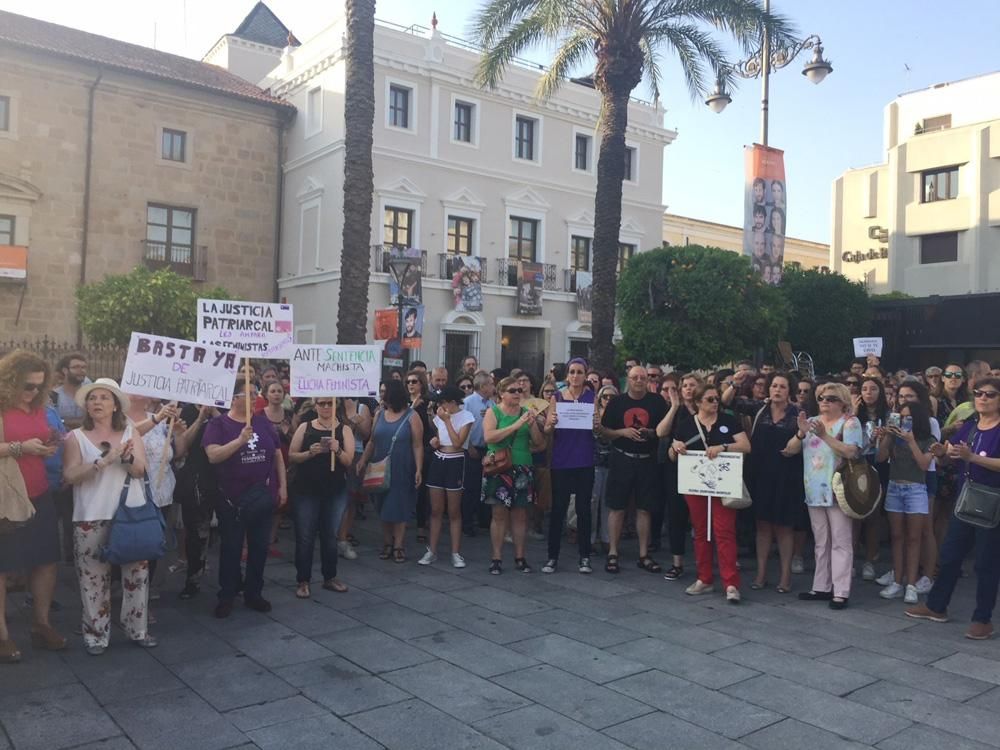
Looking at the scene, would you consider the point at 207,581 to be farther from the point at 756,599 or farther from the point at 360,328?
the point at 360,328

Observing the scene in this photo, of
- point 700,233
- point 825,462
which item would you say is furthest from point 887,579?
point 700,233

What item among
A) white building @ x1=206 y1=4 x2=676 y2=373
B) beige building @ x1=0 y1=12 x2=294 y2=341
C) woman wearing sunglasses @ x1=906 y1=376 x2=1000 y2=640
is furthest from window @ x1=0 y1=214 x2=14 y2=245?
woman wearing sunglasses @ x1=906 y1=376 x2=1000 y2=640

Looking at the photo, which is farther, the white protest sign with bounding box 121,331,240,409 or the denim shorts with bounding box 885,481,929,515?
the denim shorts with bounding box 885,481,929,515

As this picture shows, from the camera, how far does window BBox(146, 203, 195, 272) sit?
1071 inches

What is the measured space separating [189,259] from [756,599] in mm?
25046

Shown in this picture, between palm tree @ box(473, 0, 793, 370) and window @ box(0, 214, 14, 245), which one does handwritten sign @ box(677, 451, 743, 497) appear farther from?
window @ box(0, 214, 14, 245)

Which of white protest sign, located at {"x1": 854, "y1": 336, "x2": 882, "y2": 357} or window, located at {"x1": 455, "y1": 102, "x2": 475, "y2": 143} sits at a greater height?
window, located at {"x1": 455, "y1": 102, "x2": 475, "y2": 143}

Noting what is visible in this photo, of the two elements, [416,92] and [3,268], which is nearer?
[3,268]

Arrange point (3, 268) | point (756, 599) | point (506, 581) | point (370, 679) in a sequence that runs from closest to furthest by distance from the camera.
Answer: point (370, 679) < point (756, 599) < point (506, 581) < point (3, 268)

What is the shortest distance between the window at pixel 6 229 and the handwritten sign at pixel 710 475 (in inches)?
955

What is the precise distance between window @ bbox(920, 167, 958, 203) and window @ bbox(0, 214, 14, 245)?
36.4 meters

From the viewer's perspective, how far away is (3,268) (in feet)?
78.9

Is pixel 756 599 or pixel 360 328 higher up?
pixel 360 328

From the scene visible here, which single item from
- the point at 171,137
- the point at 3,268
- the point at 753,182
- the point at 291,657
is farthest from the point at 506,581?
the point at 171,137
